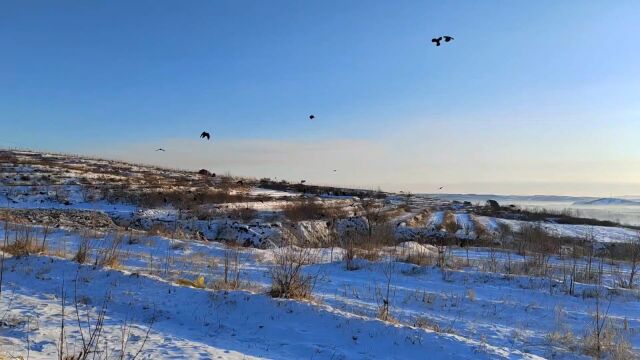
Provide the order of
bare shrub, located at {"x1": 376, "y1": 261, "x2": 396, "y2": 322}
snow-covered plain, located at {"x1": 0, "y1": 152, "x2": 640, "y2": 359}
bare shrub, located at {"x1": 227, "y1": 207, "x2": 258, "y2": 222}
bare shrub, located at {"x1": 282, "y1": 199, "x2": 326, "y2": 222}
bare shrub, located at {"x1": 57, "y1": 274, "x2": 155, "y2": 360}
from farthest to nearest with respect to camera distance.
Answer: bare shrub, located at {"x1": 282, "y1": 199, "x2": 326, "y2": 222}
bare shrub, located at {"x1": 227, "y1": 207, "x2": 258, "y2": 222}
bare shrub, located at {"x1": 376, "y1": 261, "x2": 396, "y2": 322}
snow-covered plain, located at {"x1": 0, "y1": 152, "x2": 640, "y2": 359}
bare shrub, located at {"x1": 57, "y1": 274, "x2": 155, "y2": 360}

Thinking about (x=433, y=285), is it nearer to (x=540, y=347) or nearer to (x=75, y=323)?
(x=540, y=347)

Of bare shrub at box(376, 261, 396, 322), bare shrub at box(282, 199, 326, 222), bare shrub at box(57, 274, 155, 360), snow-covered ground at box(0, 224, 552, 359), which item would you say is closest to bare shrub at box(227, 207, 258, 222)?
bare shrub at box(282, 199, 326, 222)

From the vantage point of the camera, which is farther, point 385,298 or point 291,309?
point 385,298

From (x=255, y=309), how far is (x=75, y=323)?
266 centimetres

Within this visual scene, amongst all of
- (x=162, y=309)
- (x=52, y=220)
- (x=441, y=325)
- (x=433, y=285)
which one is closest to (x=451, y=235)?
(x=433, y=285)

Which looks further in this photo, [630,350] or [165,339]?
[630,350]

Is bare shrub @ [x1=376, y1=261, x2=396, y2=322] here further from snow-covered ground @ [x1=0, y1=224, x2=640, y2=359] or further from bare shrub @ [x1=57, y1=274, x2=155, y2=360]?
bare shrub @ [x1=57, y1=274, x2=155, y2=360]

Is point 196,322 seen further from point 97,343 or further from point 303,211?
point 303,211

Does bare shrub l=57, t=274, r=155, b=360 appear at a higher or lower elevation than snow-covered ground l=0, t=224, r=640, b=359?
higher

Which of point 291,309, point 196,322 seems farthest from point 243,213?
point 196,322

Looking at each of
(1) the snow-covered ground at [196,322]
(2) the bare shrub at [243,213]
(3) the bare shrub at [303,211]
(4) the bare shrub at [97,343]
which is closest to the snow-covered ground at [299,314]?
(1) the snow-covered ground at [196,322]

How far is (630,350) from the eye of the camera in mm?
7660

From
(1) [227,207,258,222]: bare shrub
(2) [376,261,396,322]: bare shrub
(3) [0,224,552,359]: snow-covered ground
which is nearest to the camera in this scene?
(3) [0,224,552,359]: snow-covered ground

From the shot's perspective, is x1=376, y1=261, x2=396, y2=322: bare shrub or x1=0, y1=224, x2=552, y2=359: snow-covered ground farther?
x1=376, y1=261, x2=396, y2=322: bare shrub
